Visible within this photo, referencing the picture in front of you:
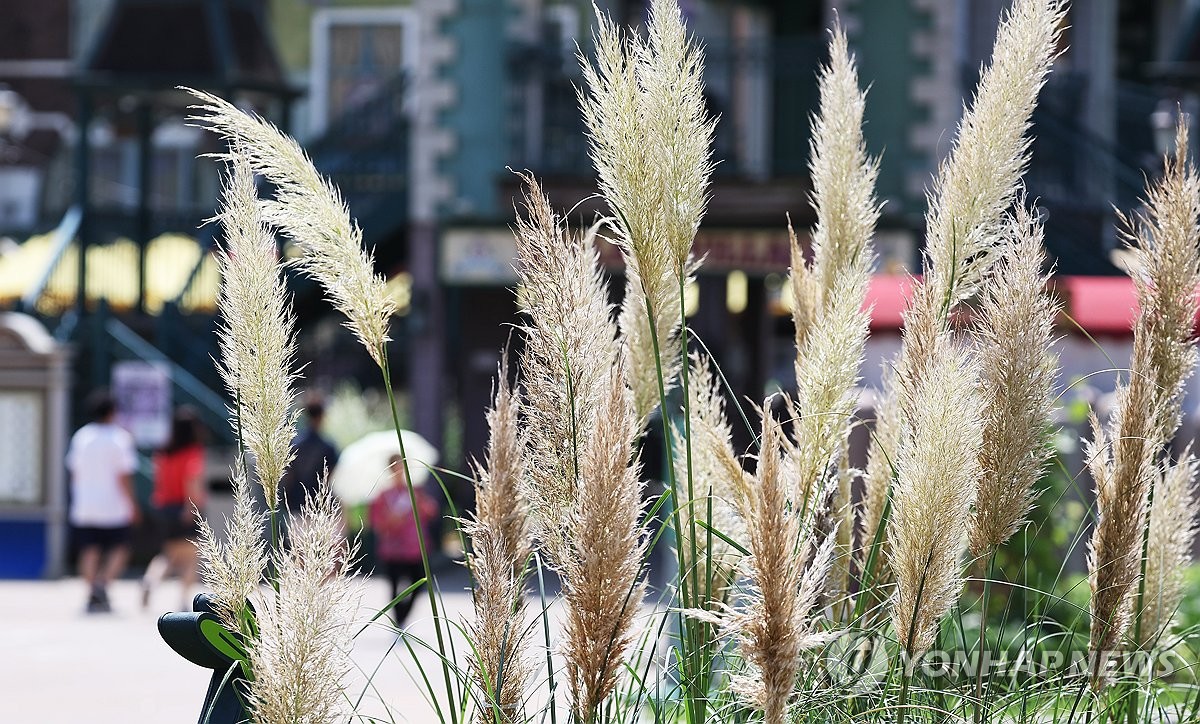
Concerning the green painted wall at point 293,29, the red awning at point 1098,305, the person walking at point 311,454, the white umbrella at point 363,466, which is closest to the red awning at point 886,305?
the red awning at point 1098,305

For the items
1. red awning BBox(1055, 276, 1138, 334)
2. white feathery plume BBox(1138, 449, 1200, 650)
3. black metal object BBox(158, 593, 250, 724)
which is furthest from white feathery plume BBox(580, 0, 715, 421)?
red awning BBox(1055, 276, 1138, 334)

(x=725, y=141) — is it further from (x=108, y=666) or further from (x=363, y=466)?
(x=108, y=666)

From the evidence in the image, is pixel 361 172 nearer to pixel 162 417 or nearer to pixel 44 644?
pixel 162 417

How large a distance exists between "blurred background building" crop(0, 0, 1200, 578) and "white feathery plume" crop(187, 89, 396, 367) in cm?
1293

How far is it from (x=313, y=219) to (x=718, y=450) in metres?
0.73

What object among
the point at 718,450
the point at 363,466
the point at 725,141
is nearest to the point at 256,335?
the point at 718,450

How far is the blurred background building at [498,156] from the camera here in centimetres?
1590

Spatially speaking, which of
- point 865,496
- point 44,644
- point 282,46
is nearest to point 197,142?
point 282,46

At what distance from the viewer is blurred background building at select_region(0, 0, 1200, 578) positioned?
1590cm

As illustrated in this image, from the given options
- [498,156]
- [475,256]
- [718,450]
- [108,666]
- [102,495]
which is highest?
[498,156]

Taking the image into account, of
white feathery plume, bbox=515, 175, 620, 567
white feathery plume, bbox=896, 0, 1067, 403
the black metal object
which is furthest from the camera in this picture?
white feathery plume, bbox=896, 0, 1067, 403

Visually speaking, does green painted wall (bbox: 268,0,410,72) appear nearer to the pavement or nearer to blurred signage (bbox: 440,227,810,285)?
blurred signage (bbox: 440,227,810,285)

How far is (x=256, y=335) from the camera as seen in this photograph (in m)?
2.58

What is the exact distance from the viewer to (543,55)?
17.7 m
